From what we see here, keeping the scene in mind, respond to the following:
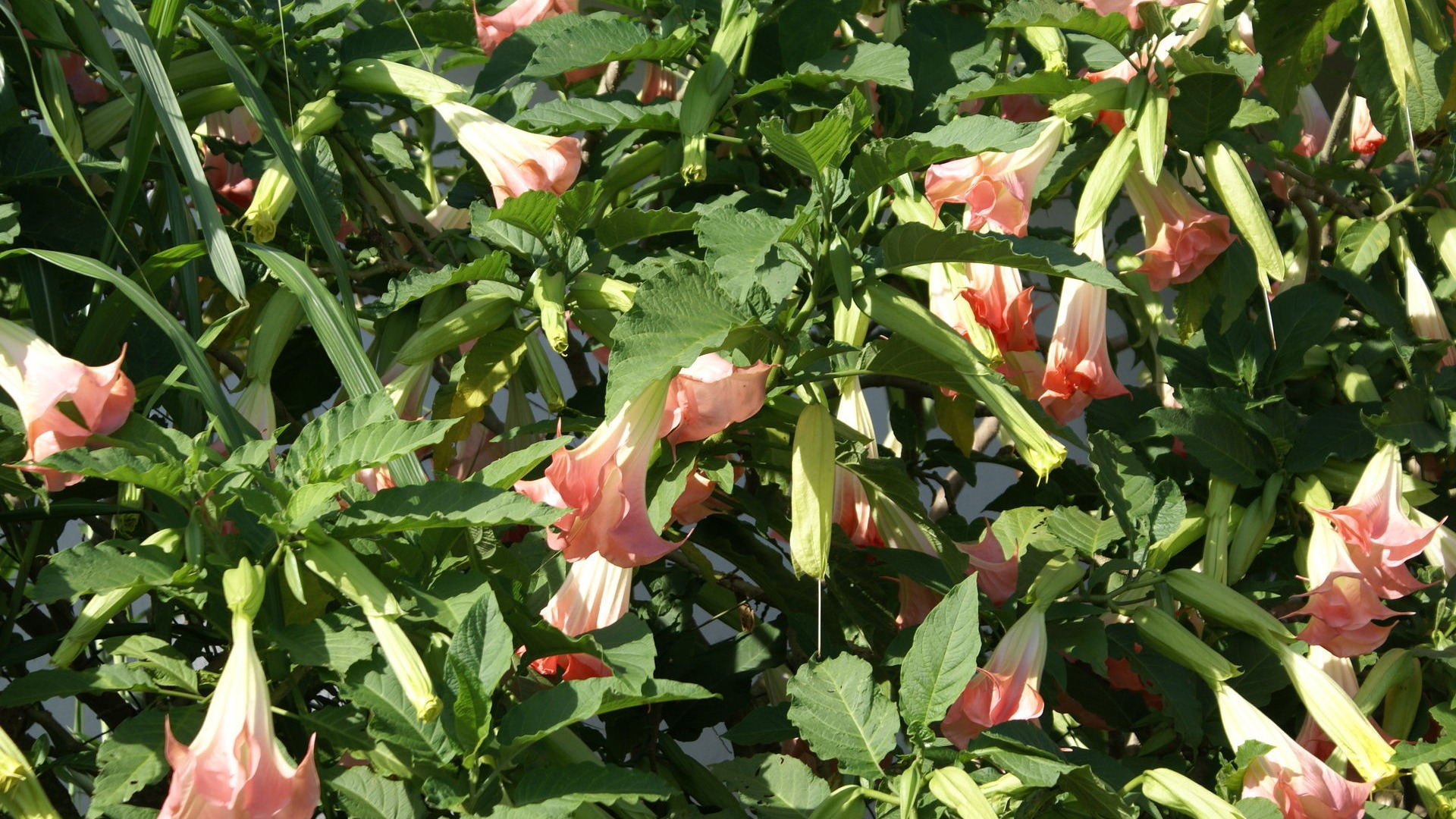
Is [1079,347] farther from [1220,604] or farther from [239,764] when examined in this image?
[239,764]

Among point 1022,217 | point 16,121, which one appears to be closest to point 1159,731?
point 1022,217

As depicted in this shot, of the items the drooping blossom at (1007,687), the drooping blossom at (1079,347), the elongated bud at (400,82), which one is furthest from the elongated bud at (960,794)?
the elongated bud at (400,82)

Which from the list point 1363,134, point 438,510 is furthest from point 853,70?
point 1363,134

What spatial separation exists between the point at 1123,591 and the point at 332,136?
2.83 feet

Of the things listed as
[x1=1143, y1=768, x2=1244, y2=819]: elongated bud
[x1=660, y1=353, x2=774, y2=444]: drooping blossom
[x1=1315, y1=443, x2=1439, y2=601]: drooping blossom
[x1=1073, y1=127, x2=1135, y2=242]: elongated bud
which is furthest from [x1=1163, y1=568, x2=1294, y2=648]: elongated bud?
[x1=660, y1=353, x2=774, y2=444]: drooping blossom

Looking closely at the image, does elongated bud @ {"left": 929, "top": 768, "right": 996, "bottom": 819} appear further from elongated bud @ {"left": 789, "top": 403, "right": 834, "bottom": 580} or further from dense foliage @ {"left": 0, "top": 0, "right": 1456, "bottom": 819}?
elongated bud @ {"left": 789, "top": 403, "right": 834, "bottom": 580}

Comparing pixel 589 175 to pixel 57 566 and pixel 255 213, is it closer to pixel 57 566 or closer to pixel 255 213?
pixel 255 213

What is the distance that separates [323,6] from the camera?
1.28 m

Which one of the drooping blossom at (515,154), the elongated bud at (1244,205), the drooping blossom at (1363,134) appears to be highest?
the drooping blossom at (515,154)

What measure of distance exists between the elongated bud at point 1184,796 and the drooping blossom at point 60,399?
2.58 ft

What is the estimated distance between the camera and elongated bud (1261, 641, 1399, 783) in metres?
1.18

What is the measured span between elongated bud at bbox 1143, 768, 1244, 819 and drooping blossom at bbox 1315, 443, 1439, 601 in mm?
366

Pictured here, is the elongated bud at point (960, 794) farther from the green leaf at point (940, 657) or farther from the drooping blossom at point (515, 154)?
the drooping blossom at point (515, 154)

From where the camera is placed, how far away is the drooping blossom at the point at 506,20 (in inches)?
59.6
